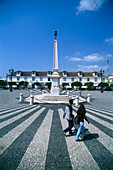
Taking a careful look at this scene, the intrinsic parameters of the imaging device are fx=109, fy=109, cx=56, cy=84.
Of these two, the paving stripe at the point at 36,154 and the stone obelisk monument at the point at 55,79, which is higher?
the stone obelisk monument at the point at 55,79

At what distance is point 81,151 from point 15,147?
7.06ft

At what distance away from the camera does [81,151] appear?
338cm

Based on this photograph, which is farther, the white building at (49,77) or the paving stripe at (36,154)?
the white building at (49,77)

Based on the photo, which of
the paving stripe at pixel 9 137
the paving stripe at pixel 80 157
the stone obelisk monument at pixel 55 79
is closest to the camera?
the paving stripe at pixel 80 157

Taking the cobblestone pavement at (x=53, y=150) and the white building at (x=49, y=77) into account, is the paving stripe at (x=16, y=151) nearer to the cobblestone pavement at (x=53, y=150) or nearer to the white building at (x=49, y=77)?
the cobblestone pavement at (x=53, y=150)

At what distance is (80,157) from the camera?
10.1 ft

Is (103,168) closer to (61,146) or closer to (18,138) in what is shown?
(61,146)

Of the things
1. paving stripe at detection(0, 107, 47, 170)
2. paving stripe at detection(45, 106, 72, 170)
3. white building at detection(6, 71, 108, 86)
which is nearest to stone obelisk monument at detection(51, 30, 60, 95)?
paving stripe at detection(0, 107, 47, 170)

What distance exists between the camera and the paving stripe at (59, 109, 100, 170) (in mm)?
2748

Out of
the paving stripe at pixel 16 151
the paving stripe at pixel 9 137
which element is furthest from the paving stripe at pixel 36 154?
the paving stripe at pixel 9 137

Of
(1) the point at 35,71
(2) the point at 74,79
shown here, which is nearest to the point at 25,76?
(1) the point at 35,71

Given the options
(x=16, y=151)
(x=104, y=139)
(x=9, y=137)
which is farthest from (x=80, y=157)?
(x=9, y=137)

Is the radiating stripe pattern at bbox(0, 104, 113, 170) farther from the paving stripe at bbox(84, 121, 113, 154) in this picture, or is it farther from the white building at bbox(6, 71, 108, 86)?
the white building at bbox(6, 71, 108, 86)

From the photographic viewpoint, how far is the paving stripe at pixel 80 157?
275 centimetres
